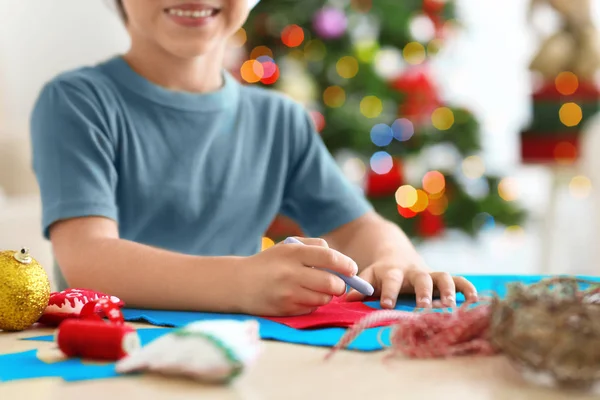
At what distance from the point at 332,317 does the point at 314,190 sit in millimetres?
588

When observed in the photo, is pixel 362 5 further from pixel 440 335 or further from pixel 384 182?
pixel 440 335

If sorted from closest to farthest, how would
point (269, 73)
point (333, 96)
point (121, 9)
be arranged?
point (121, 9)
point (269, 73)
point (333, 96)

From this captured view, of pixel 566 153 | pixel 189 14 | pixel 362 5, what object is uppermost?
pixel 362 5

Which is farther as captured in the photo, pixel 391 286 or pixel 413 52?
pixel 413 52

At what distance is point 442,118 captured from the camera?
3596 millimetres

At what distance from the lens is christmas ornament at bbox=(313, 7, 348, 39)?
3.24 m

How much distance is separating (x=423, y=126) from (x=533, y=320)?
3.07m

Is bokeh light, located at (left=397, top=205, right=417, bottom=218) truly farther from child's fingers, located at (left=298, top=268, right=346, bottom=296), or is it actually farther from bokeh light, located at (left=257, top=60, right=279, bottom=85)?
child's fingers, located at (left=298, top=268, right=346, bottom=296)

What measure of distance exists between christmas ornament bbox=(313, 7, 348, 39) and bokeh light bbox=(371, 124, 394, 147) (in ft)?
1.41

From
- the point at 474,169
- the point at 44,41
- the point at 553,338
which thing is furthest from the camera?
the point at 44,41

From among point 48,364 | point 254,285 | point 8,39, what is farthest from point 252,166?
point 8,39

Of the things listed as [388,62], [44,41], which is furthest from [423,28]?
[44,41]

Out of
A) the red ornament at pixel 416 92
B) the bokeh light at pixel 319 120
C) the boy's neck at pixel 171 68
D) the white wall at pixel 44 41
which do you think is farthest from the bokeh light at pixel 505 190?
the boy's neck at pixel 171 68

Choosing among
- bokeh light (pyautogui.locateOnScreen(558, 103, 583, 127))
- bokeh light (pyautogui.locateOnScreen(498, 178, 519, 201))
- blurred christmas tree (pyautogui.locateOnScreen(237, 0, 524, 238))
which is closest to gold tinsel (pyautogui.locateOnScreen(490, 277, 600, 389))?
blurred christmas tree (pyautogui.locateOnScreen(237, 0, 524, 238))
